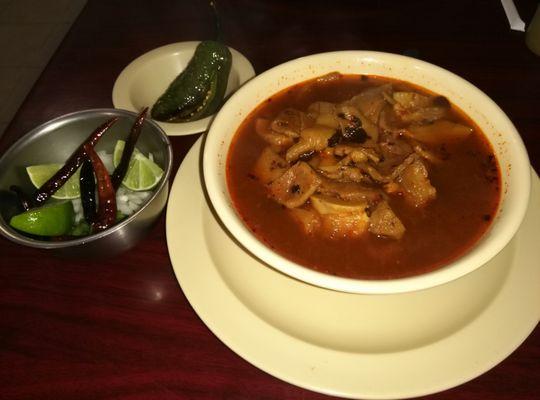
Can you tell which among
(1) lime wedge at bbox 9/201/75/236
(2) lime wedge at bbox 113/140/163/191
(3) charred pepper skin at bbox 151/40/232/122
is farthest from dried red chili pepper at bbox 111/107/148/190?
(3) charred pepper skin at bbox 151/40/232/122

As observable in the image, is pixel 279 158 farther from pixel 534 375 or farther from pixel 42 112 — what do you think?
pixel 42 112

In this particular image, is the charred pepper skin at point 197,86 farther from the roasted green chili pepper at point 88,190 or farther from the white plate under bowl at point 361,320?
the white plate under bowl at point 361,320

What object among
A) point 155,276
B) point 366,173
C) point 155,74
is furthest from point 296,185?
point 155,74

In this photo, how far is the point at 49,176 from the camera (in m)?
2.30

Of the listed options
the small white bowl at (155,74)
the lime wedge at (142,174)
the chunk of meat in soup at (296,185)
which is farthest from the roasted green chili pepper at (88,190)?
the chunk of meat in soup at (296,185)

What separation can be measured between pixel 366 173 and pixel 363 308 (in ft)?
1.89

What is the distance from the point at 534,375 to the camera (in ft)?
5.58

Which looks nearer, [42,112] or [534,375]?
[534,375]

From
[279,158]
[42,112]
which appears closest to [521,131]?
[279,158]

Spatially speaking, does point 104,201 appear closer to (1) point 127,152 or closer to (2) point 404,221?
(1) point 127,152

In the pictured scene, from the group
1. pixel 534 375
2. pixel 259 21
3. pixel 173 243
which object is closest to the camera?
pixel 534 375

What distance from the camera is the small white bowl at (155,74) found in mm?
2801

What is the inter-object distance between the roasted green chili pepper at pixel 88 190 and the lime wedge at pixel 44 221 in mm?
101

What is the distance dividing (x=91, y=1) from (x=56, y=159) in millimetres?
1963
